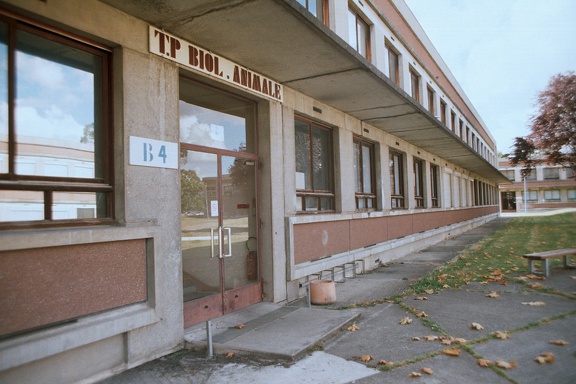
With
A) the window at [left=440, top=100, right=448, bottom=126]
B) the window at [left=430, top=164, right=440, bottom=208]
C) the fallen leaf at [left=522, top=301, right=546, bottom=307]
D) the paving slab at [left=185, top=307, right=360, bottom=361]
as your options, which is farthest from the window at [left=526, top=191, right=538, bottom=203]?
the paving slab at [left=185, top=307, right=360, bottom=361]

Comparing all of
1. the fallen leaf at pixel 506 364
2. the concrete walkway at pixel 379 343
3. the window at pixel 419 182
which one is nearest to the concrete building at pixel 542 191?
the window at pixel 419 182

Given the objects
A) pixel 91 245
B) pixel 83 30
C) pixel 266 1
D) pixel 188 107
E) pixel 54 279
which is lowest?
pixel 54 279

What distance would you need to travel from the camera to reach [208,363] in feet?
14.3

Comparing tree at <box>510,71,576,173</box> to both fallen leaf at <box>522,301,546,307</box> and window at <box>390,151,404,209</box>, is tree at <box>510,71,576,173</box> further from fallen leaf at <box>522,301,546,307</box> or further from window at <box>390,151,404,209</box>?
fallen leaf at <box>522,301,546,307</box>

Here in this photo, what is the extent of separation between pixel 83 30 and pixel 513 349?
18.2 feet

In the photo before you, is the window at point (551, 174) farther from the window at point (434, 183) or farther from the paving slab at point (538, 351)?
the paving slab at point (538, 351)

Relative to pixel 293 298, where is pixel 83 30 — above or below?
above

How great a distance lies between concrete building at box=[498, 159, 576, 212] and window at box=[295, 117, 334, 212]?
6686cm

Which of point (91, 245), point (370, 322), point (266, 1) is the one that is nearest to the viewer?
point (91, 245)

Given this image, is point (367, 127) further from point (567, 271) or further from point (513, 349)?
point (513, 349)

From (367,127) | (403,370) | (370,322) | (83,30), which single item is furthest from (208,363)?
(367,127)

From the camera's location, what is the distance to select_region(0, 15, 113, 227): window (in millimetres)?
3629

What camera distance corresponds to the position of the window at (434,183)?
18.1 meters

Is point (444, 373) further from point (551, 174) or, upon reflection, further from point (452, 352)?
point (551, 174)
